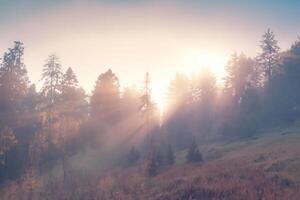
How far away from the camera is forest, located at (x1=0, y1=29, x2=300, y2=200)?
72.4 ft

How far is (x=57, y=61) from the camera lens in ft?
124

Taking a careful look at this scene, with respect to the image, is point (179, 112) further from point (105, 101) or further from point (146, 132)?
point (105, 101)

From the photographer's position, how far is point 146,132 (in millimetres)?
58750

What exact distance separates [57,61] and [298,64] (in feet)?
149

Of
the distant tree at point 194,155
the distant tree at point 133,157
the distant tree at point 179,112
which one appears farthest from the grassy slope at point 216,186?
the distant tree at point 179,112

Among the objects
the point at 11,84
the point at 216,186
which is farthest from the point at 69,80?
the point at 216,186

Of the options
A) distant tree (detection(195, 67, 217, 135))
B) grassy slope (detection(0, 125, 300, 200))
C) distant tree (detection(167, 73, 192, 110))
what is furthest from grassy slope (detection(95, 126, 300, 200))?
distant tree (detection(167, 73, 192, 110))

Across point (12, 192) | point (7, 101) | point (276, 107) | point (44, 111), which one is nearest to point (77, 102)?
point (44, 111)

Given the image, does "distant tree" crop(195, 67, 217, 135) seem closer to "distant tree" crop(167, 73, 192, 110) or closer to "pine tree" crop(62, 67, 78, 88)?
"distant tree" crop(167, 73, 192, 110)

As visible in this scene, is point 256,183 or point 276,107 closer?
point 256,183

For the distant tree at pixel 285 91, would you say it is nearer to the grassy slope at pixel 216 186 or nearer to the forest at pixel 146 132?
the forest at pixel 146 132

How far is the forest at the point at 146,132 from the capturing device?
72.4 ft

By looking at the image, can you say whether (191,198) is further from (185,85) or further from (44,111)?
(185,85)

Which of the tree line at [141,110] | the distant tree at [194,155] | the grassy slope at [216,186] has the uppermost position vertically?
the tree line at [141,110]
